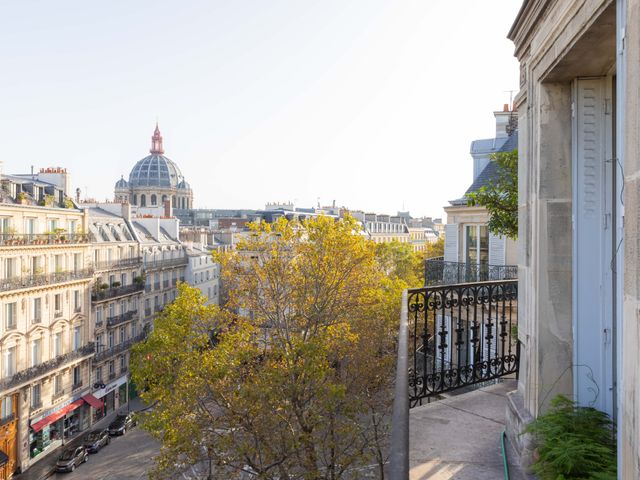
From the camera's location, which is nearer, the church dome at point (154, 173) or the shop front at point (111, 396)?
the shop front at point (111, 396)

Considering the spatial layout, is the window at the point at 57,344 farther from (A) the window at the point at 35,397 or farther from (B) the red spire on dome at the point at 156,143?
(B) the red spire on dome at the point at 156,143

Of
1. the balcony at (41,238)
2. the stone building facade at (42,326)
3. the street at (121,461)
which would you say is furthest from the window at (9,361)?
the street at (121,461)

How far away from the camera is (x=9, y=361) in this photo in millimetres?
26109

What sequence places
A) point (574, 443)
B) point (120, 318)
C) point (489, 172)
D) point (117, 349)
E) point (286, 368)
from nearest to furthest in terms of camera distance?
point (574, 443)
point (286, 368)
point (489, 172)
point (117, 349)
point (120, 318)

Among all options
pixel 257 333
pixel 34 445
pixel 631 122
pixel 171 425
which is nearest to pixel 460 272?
pixel 257 333

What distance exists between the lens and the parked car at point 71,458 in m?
25.2

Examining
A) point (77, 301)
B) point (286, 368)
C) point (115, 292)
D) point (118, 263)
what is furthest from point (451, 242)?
point (118, 263)

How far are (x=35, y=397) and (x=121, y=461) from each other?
20.6 feet

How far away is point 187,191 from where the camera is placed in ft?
501

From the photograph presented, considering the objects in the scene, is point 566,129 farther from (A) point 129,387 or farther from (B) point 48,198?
(A) point 129,387

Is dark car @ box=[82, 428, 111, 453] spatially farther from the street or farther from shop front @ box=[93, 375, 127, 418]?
shop front @ box=[93, 375, 127, 418]

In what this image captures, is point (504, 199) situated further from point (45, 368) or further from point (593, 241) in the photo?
point (45, 368)

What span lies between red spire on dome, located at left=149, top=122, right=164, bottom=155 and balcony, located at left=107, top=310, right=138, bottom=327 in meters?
123

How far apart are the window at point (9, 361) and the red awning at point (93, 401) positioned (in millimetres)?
6243
